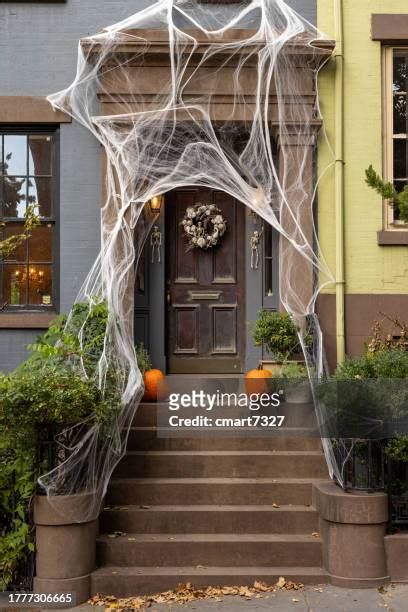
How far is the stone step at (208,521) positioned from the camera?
6.16 meters

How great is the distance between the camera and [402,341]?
7906 millimetres

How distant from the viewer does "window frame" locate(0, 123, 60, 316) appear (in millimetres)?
8234

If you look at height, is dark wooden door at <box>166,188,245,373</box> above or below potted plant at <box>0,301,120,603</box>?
above

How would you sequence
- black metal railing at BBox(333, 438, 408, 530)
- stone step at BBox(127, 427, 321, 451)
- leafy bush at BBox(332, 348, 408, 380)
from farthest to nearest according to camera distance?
stone step at BBox(127, 427, 321, 451), leafy bush at BBox(332, 348, 408, 380), black metal railing at BBox(333, 438, 408, 530)

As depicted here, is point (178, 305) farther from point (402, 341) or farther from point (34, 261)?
point (402, 341)

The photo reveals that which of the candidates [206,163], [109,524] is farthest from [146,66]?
[109,524]

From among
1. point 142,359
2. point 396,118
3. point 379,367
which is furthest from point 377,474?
point 396,118

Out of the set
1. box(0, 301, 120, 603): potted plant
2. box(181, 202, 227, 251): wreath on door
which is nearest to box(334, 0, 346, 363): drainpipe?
box(181, 202, 227, 251): wreath on door

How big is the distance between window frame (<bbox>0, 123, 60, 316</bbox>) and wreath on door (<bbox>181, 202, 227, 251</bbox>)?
1.47 m

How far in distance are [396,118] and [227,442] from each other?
4058 mm

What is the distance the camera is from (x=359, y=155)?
8.09m

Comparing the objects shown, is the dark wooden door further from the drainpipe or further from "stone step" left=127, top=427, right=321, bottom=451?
"stone step" left=127, top=427, right=321, bottom=451

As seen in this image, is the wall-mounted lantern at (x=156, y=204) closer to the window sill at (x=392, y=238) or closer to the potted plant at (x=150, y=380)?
the potted plant at (x=150, y=380)

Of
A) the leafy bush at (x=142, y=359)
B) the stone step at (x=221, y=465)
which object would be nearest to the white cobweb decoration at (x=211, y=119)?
the leafy bush at (x=142, y=359)
